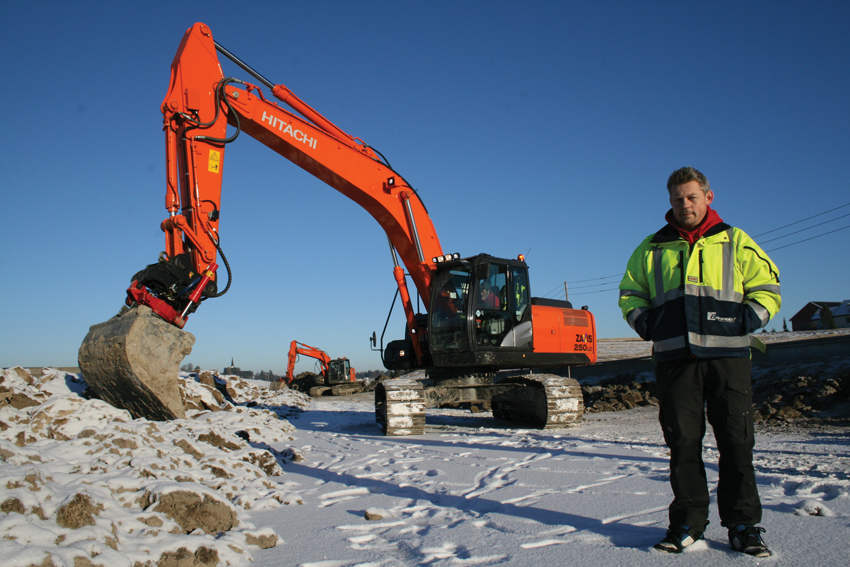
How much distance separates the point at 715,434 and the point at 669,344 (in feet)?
1.49

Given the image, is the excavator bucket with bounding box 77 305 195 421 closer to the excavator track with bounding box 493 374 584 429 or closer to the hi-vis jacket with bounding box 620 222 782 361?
the hi-vis jacket with bounding box 620 222 782 361

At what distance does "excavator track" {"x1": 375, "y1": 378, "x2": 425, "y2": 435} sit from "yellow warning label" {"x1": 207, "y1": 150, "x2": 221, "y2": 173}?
3778mm

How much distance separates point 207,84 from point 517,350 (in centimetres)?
563

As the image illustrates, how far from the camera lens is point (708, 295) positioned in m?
2.51

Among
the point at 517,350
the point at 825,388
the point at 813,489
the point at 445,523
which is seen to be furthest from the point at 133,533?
the point at 825,388

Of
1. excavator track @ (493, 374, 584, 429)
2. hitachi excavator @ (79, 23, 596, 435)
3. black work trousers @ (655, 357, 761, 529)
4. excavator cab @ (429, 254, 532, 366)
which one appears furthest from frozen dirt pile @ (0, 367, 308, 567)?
excavator track @ (493, 374, 584, 429)

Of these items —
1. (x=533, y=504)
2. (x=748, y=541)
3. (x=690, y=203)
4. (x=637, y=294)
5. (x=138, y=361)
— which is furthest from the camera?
(x=138, y=361)

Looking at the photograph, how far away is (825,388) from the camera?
7.64m

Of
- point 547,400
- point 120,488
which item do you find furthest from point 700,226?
point 547,400

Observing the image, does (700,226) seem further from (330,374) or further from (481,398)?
(330,374)

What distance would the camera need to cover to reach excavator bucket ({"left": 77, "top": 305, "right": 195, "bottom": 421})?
5289mm

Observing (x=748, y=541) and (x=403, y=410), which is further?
(x=403, y=410)

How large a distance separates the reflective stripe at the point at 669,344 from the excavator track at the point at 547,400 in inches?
219

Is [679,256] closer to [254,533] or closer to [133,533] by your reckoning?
[254,533]
